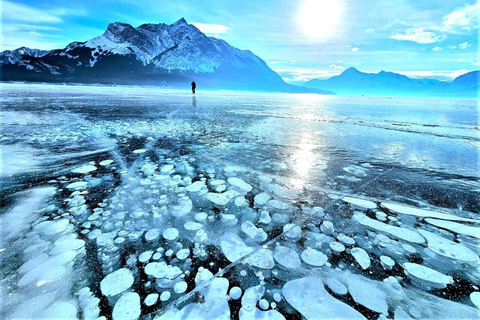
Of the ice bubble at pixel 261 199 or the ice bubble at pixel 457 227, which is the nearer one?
the ice bubble at pixel 457 227

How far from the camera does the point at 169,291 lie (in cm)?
136

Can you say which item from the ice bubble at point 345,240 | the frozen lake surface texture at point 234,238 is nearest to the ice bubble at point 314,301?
the frozen lake surface texture at point 234,238

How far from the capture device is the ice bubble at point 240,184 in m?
2.87

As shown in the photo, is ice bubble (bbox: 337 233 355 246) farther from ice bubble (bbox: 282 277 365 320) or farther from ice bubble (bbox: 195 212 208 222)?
ice bubble (bbox: 195 212 208 222)

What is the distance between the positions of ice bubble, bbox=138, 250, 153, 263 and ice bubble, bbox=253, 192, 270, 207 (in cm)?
121

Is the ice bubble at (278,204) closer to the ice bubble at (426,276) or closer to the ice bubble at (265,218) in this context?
the ice bubble at (265,218)

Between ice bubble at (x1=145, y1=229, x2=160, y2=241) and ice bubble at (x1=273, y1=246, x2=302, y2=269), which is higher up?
ice bubble at (x1=273, y1=246, x2=302, y2=269)

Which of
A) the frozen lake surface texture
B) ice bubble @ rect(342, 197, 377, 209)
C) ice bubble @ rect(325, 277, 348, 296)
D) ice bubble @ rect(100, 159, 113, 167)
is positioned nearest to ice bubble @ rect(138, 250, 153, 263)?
the frozen lake surface texture

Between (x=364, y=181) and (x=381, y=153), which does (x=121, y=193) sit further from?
(x=381, y=153)

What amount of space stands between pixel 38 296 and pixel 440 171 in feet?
17.1

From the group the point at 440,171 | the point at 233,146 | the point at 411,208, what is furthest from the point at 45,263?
the point at 440,171

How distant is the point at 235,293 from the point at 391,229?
1623mm

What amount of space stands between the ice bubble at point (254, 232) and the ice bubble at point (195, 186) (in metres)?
0.95

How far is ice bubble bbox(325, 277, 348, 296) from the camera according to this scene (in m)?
1.40
